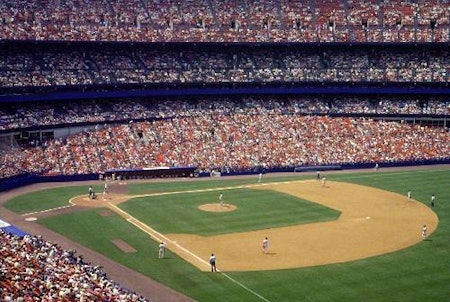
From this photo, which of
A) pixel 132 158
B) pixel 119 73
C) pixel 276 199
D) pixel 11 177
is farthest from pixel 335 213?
pixel 119 73

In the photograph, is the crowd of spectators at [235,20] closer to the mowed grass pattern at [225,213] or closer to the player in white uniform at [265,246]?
the mowed grass pattern at [225,213]

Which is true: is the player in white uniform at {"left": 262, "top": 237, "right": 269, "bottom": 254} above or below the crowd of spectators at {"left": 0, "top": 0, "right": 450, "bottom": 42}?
below

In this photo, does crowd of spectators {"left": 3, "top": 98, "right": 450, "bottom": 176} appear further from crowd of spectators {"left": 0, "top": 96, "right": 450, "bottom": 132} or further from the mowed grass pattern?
the mowed grass pattern

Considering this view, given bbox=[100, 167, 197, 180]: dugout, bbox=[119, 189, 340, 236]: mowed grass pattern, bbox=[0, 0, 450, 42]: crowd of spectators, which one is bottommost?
bbox=[119, 189, 340, 236]: mowed grass pattern

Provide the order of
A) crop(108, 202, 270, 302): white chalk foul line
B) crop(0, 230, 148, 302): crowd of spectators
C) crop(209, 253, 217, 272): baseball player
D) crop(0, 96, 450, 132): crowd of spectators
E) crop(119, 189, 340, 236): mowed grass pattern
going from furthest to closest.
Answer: crop(0, 96, 450, 132): crowd of spectators
crop(119, 189, 340, 236): mowed grass pattern
crop(209, 253, 217, 272): baseball player
crop(108, 202, 270, 302): white chalk foul line
crop(0, 230, 148, 302): crowd of spectators

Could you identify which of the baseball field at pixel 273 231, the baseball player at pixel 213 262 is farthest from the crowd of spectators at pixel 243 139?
the baseball player at pixel 213 262

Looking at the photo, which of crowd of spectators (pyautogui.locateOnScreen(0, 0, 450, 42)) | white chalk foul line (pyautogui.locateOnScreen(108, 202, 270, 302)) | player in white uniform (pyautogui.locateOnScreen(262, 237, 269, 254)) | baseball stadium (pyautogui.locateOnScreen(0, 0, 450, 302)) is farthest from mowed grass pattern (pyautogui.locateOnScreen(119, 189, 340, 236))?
crowd of spectators (pyautogui.locateOnScreen(0, 0, 450, 42))

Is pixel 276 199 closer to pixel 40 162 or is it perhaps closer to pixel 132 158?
pixel 132 158

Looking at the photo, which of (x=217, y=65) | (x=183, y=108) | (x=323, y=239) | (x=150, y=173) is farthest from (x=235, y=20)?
(x=323, y=239)
